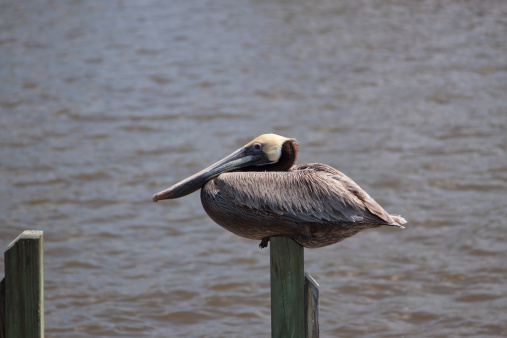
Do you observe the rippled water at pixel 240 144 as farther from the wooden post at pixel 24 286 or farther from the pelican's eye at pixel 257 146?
the wooden post at pixel 24 286

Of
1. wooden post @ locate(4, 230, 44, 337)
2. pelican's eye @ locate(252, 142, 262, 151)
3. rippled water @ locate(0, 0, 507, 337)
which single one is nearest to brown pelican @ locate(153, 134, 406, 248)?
pelican's eye @ locate(252, 142, 262, 151)

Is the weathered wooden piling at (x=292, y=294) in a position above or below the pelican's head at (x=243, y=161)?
below

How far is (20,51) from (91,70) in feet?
4.92

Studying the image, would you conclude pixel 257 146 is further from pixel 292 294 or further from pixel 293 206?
pixel 292 294

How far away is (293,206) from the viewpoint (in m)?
2.86

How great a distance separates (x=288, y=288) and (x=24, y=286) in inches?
38.8

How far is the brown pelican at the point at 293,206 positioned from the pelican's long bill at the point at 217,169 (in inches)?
3.5

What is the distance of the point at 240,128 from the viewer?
838 cm

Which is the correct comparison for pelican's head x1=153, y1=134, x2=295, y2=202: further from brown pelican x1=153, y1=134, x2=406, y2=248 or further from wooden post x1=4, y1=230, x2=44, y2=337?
wooden post x1=4, y1=230, x2=44, y2=337

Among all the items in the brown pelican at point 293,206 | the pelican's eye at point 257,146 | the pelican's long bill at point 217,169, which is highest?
the pelican's eye at point 257,146

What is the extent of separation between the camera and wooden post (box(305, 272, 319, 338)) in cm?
276

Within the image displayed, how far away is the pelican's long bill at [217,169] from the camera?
10.2ft

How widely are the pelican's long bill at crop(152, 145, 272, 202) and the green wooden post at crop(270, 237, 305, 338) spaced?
48cm


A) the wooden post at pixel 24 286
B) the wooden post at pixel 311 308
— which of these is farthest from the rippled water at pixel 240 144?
the wooden post at pixel 24 286
